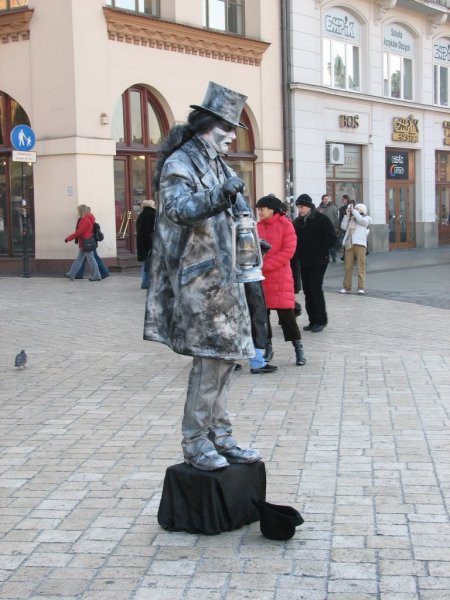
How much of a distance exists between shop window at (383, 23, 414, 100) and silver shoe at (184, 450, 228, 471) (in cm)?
2641

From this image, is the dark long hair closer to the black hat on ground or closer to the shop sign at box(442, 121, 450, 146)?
the black hat on ground

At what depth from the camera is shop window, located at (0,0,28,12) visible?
20266mm

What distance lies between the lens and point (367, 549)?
13.3 feet

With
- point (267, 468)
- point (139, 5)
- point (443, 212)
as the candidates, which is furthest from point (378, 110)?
point (267, 468)

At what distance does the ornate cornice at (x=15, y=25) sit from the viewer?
19953mm

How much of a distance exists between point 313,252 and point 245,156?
42.9ft

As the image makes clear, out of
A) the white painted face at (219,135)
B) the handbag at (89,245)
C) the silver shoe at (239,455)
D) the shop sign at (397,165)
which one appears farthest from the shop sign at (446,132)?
the silver shoe at (239,455)

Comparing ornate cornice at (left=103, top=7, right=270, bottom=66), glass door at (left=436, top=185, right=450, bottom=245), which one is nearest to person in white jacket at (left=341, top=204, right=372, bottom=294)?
ornate cornice at (left=103, top=7, right=270, bottom=66)

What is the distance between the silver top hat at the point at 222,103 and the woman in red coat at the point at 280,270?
468 centimetres

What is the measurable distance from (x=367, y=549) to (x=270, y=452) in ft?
5.59

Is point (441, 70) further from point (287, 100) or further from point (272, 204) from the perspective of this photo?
point (272, 204)

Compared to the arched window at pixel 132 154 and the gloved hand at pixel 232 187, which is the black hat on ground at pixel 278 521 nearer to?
the gloved hand at pixel 232 187

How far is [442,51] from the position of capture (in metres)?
32.1

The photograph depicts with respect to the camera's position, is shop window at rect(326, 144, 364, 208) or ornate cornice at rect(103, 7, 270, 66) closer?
ornate cornice at rect(103, 7, 270, 66)
